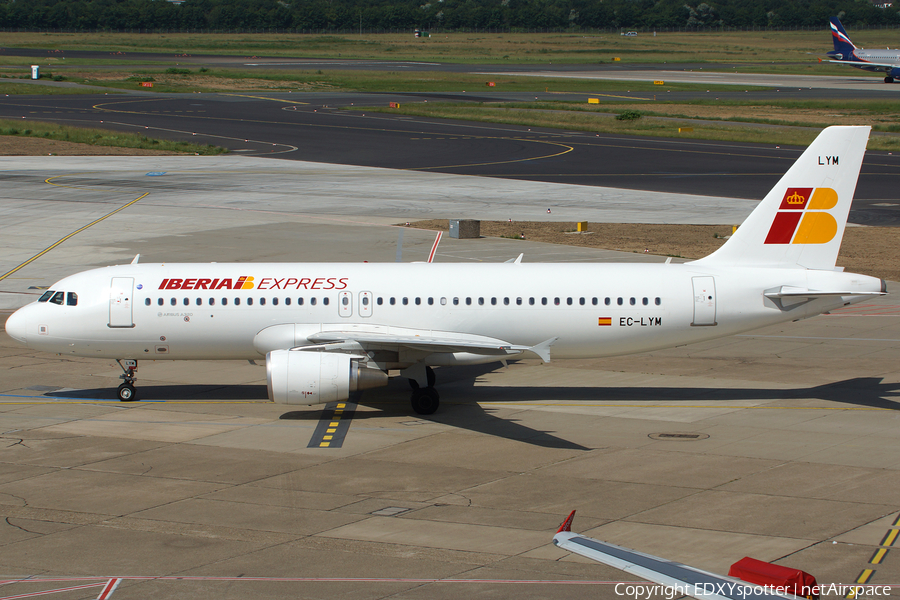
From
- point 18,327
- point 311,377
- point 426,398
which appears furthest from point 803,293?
point 18,327

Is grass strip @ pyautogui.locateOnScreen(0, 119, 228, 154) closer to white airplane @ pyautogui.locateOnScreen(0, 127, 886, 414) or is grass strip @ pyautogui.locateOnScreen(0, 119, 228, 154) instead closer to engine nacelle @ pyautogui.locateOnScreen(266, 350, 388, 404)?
white airplane @ pyautogui.locateOnScreen(0, 127, 886, 414)

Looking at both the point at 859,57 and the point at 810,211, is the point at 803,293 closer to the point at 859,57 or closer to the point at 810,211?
the point at 810,211

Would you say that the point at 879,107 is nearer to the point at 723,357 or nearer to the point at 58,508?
the point at 723,357

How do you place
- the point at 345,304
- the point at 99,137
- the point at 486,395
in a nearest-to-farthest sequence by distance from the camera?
the point at 345,304
the point at 486,395
the point at 99,137

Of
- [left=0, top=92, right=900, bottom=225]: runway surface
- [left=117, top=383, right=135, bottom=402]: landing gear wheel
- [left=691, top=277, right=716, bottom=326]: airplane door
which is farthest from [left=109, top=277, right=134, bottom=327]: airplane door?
[left=0, top=92, right=900, bottom=225]: runway surface

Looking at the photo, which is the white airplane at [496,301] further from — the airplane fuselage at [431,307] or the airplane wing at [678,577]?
the airplane wing at [678,577]

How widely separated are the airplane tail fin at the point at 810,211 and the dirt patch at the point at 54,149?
67513 millimetres

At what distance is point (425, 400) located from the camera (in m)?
29.3

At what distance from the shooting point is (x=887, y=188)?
229 ft

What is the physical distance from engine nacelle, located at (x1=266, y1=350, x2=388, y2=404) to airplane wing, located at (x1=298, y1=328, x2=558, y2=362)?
93 cm

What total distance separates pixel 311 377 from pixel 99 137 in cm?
7302

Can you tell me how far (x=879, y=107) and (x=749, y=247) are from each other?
95975 millimetres

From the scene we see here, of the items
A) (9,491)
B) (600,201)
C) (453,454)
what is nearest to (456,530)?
(453,454)

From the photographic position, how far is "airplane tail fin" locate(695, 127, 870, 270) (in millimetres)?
29984
